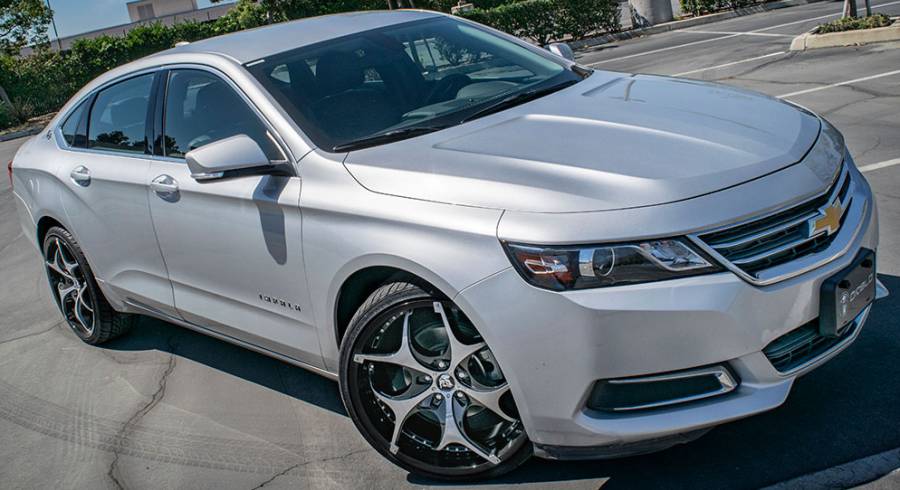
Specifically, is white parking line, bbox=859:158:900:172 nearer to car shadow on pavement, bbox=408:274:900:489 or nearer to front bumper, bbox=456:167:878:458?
car shadow on pavement, bbox=408:274:900:489

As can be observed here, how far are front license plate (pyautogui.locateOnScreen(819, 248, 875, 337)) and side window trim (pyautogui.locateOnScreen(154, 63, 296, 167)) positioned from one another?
6.64 ft

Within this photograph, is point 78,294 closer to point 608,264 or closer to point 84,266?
point 84,266

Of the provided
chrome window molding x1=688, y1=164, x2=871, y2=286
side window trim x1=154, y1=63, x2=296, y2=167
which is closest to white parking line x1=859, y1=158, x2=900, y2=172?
chrome window molding x1=688, y1=164, x2=871, y2=286

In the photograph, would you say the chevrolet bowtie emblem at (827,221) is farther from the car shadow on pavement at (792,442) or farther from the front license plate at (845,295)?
the car shadow on pavement at (792,442)

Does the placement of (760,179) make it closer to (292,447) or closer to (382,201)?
(382,201)

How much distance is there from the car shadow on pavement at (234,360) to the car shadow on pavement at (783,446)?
1.05 m

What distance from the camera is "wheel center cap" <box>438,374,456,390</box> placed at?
3203 millimetres

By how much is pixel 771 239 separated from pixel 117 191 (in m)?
3.19

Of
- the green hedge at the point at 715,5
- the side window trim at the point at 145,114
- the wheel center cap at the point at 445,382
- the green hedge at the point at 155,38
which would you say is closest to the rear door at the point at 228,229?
the side window trim at the point at 145,114

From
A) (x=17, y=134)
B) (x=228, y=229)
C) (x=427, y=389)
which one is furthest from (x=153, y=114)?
(x=17, y=134)

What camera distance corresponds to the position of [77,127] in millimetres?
5184

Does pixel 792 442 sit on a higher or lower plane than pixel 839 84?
lower

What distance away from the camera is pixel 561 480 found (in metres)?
3.30

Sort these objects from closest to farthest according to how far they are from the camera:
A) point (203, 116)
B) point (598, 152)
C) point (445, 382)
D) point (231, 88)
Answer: point (598, 152), point (445, 382), point (231, 88), point (203, 116)
